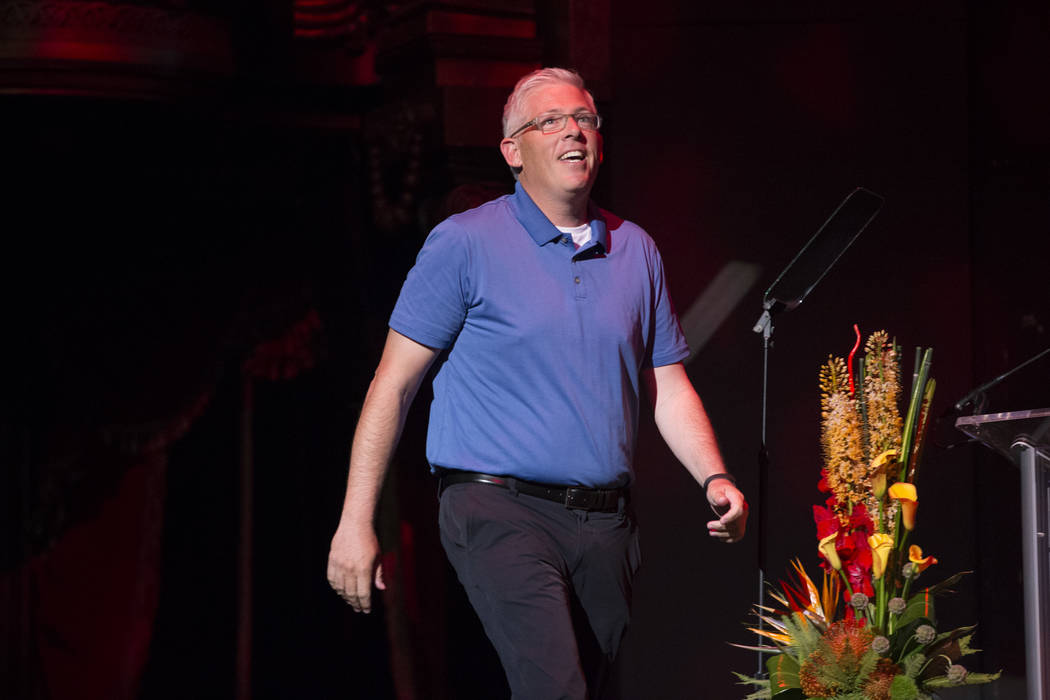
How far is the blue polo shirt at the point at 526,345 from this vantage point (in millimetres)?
2750

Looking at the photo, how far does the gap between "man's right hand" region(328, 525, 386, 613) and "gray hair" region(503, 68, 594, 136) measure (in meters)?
0.93

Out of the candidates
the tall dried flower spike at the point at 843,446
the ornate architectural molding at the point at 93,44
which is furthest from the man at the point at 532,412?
the ornate architectural molding at the point at 93,44

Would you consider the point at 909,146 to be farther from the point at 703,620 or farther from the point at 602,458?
the point at 602,458

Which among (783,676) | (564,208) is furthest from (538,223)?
(783,676)

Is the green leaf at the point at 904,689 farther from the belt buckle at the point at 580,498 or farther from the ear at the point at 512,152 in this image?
the ear at the point at 512,152

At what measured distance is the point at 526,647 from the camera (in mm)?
2605

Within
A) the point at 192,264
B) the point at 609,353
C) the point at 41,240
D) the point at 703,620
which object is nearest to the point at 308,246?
the point at 192,264

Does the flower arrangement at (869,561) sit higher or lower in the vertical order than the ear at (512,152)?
lower

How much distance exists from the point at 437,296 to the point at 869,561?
117 cm

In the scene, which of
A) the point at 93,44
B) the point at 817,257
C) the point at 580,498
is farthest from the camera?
the point at 93,44

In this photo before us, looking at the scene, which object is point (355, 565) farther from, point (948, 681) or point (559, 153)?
point (948, 681)

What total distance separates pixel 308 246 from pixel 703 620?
256 cm

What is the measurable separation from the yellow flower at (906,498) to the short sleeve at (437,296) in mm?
1033

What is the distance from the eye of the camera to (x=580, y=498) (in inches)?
108
